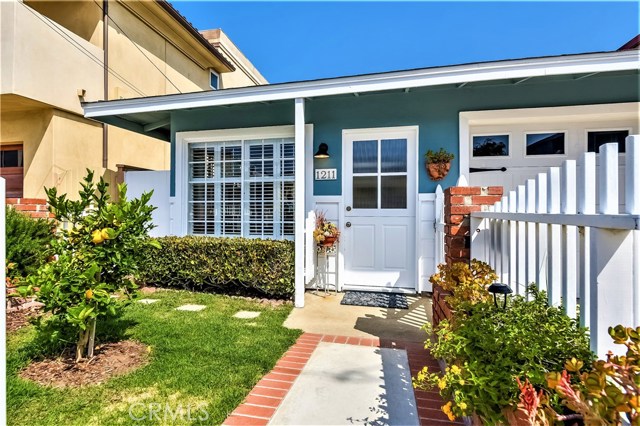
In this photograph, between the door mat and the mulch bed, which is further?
the door mat

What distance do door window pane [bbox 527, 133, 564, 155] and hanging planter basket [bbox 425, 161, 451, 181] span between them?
1.20m

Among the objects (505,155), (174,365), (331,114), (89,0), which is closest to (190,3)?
(89,0)

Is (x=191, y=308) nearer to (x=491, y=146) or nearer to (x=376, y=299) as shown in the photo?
(x=376, y=299)

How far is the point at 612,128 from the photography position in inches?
177

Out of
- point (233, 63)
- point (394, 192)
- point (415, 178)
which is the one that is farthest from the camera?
point (233, 63)

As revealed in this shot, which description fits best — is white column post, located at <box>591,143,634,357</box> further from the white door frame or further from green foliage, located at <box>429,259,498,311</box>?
the white door frame

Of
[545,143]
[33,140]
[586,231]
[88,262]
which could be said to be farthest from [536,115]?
[33,140]

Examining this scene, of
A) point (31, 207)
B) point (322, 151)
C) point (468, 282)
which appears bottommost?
point (468, 282)

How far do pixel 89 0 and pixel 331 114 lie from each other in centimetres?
567

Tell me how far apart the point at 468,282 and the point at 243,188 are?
4.27m

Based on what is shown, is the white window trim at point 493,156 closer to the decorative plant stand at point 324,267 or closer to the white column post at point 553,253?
the decorative plant stand at point 324,267

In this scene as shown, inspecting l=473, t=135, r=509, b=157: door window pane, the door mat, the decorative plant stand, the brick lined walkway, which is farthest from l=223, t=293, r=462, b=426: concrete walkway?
l=473, t=135, r=509, b=157: door window pane

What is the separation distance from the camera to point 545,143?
470cm

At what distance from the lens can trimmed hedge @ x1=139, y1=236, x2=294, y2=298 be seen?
456 cm
